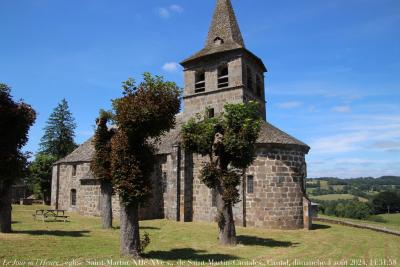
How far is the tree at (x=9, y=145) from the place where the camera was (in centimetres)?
1786

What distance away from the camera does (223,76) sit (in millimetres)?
28797

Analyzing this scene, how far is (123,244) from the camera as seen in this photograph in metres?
13.3

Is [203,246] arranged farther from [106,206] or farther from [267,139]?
[267,139]

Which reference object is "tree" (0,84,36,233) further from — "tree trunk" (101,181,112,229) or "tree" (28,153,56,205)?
"tree" (28,153,56,205)

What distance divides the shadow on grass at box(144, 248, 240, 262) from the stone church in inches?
378

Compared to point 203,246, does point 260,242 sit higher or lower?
lower

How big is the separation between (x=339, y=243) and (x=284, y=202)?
18.4 feet

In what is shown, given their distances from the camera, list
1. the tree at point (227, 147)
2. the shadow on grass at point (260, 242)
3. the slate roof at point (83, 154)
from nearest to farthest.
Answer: the tree at point (227, 147) → the shadow on grass at point (260, 242) → the slate roof at point (83, 154)

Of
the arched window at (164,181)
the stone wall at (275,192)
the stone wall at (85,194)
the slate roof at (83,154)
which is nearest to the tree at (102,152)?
the stone wall at (85,194)

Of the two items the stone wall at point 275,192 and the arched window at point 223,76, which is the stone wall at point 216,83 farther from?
the stone wall at point 275,192

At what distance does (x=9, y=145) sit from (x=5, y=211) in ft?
11.3

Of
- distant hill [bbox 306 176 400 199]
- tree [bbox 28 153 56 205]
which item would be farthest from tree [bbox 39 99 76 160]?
distant hill [bbox 306 176 400 199]

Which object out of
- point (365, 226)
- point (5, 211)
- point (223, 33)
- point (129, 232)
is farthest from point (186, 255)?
point (223, 33)

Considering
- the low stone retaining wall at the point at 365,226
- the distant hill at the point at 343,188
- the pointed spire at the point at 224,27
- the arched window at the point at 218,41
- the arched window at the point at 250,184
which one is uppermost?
the pointed spire at the point at 224,27
